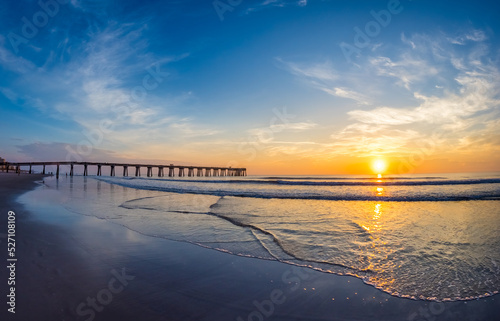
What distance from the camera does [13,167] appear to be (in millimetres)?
91625

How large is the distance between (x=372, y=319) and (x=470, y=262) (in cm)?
286

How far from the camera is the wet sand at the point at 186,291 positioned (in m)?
2.40

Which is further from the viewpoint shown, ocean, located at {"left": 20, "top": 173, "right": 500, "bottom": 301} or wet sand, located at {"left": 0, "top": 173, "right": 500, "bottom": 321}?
ocean, located at {"left": 20, "top": 173, "right": 500, "bottom": 301}

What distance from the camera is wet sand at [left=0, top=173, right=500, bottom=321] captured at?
2.40 metres

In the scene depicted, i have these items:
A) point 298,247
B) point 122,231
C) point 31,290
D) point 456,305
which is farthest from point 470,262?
point 122,231

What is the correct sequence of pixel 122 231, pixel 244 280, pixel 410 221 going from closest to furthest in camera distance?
1. pixel 244 280
2. pixel 122 231
3. pixel 410 221

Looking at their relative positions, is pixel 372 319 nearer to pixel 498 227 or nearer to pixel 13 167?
pixel 498 227

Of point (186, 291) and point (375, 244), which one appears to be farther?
point (375, 244)

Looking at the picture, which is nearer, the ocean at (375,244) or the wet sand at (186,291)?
the wet sand at (186,291)

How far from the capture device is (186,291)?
284 cm

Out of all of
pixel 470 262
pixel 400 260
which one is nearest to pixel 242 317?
pixel 400 260

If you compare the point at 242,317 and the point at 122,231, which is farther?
the point at 122,231

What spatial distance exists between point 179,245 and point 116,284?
1.90 metres

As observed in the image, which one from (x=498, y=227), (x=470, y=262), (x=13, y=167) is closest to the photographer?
(x=470, y=262)
